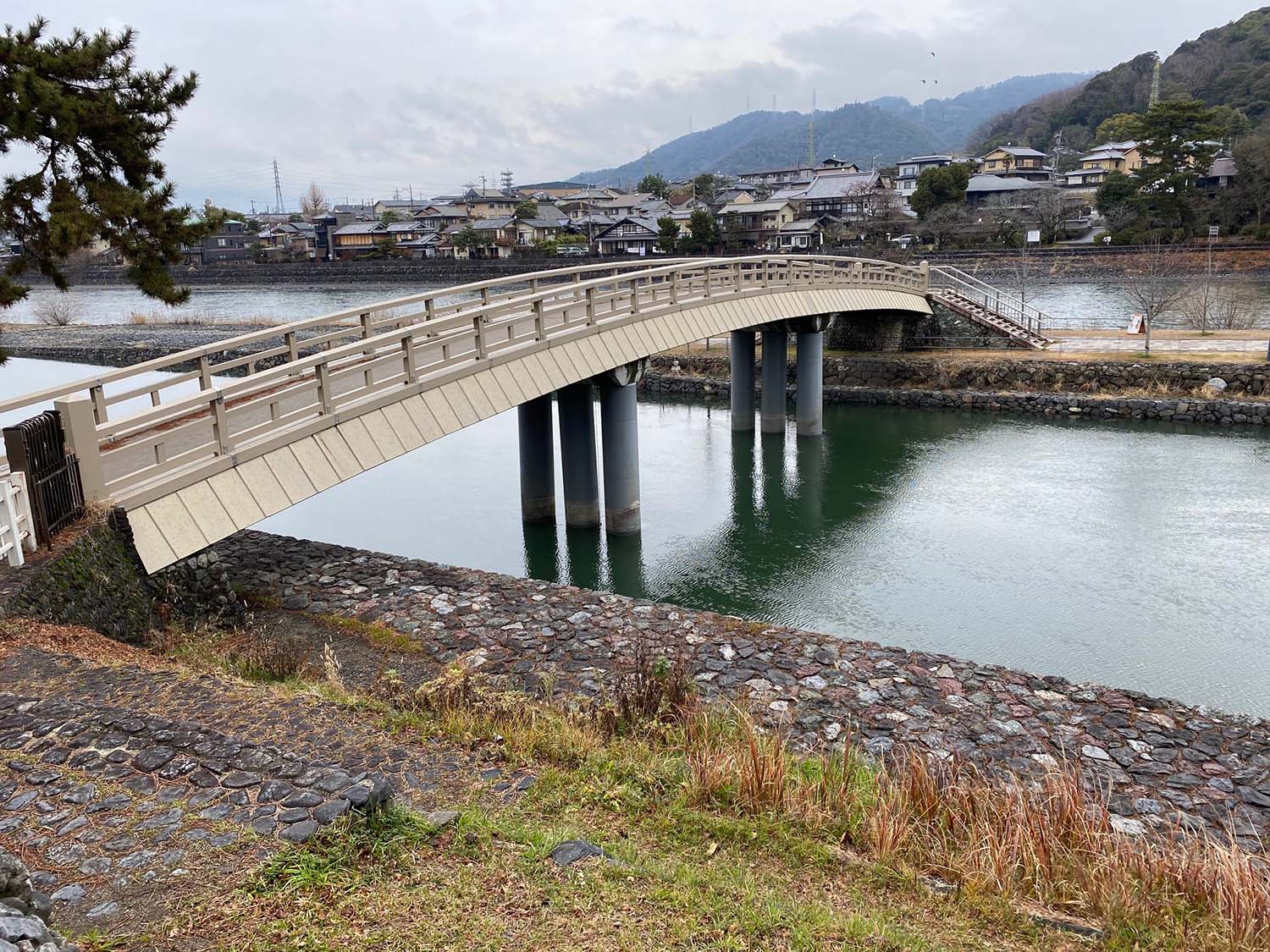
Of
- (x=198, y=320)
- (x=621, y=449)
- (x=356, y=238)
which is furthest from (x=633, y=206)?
(x=621, y=449)

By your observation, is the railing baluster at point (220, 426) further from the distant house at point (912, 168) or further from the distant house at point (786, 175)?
the distant house at point (786, 175)

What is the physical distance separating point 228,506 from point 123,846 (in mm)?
5014

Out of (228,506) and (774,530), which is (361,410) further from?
(774,530)

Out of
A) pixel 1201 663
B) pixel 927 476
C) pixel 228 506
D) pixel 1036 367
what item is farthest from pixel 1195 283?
pixel 228 506

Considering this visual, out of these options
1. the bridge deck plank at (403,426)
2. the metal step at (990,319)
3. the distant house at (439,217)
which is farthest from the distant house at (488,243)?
the bridge deck plank at (403,426)

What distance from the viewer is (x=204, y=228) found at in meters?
14.0

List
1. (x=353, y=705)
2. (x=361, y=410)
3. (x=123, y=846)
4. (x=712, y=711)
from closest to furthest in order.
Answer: (x=123, y=846)
(x=353, y=705)
(x=712, y=711)
(x=361, y=410)

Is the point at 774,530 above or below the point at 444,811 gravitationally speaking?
below

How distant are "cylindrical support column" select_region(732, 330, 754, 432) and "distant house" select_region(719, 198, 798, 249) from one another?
50320 millimetres

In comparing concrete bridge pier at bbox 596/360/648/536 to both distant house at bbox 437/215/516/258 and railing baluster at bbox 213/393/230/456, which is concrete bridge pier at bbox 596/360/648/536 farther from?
distant house at bbox 437/215/516/258

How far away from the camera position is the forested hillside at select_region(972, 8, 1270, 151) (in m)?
86.2

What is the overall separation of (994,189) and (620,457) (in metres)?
73.8

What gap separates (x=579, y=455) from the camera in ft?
56.5

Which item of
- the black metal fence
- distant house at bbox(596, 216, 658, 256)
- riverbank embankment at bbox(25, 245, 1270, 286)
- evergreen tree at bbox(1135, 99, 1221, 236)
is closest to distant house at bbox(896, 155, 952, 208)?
distant house at bbox(596, 216, 658, 256)
